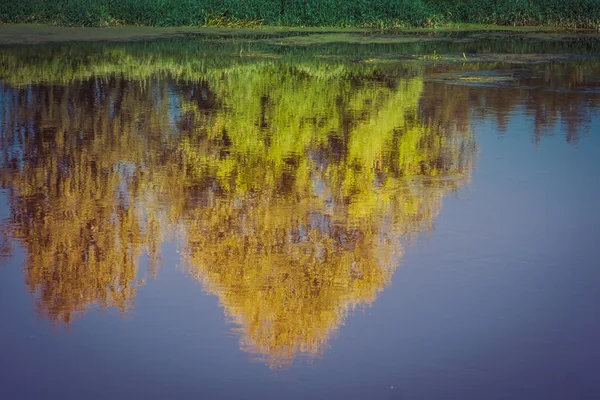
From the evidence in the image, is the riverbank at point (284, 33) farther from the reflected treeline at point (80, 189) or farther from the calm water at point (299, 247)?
the calm water at point (299, 247)

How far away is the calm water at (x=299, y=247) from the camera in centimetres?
458

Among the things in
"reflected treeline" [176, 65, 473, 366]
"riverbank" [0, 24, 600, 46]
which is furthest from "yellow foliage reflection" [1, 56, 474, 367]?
"riverbank" [0, 24, 600, 46]

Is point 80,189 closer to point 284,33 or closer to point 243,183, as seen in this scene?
point 243,183

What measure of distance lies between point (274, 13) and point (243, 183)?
20.7 meters

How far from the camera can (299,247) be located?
6512mm

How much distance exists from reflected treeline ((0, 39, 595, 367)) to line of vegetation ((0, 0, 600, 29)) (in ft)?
41.4

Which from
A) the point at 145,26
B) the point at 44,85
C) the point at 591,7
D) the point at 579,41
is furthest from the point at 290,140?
the point at 591,7

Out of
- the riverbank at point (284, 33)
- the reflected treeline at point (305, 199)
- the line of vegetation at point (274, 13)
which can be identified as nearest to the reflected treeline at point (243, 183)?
the reflected treeline at point (305, 199)

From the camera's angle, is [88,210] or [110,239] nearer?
[110,239]

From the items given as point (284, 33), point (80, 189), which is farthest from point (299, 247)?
point (284, 33)

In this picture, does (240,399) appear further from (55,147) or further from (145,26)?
(145,26)

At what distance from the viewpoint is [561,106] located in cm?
1270

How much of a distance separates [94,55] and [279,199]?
12.6m

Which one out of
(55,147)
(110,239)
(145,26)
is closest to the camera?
(110,239)
